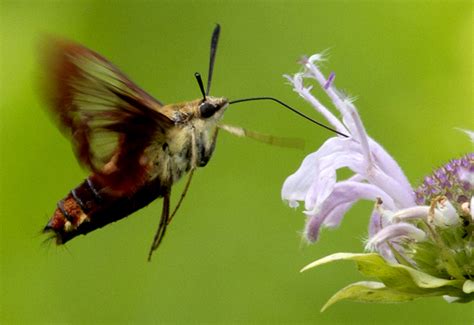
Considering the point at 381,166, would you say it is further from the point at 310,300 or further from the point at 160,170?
the point at 310,300

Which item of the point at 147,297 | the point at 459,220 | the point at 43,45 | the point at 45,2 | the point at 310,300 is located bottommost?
the point at 310,300

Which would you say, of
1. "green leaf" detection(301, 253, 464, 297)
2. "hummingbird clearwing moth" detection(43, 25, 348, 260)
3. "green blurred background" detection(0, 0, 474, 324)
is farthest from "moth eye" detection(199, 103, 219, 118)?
"green blurred background" detection(0, 0, 474, 324)

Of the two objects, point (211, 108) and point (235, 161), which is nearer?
point (211, 108)

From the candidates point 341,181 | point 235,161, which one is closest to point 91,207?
point 341,181

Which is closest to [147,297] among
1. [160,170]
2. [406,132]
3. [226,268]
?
[226,268]

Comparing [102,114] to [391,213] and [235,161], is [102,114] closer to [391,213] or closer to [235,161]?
[391,213]

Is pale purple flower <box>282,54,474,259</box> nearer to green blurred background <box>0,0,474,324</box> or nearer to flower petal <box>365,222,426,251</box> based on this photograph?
flower petal <box>365,222,426,251</box>
